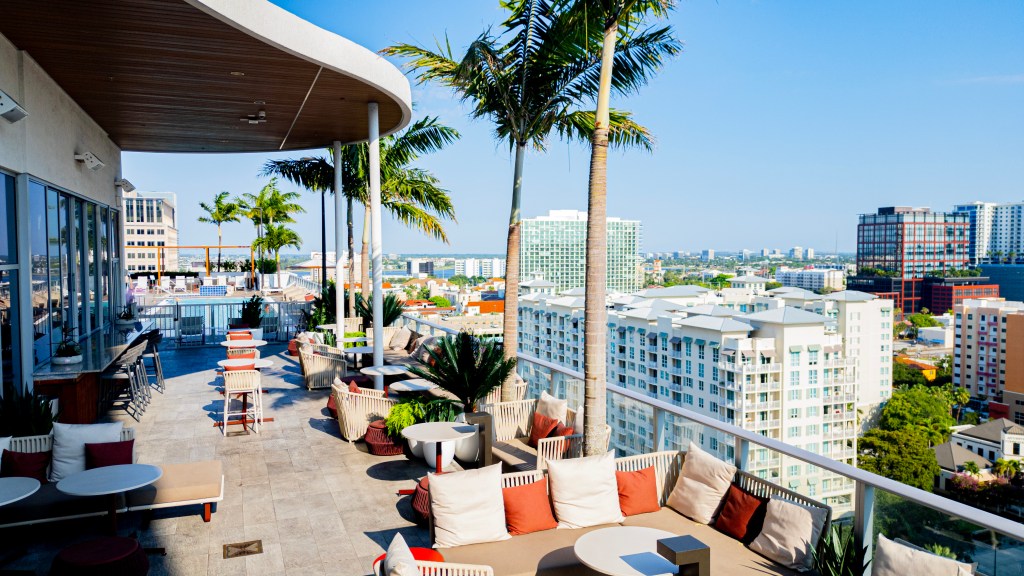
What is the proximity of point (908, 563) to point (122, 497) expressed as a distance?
5.34 m

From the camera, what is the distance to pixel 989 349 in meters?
85.6

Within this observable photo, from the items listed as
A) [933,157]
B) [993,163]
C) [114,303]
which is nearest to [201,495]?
[114,303]

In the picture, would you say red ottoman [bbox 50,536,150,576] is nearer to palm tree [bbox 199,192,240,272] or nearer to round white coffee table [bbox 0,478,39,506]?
round white coffee table [bbox 0,478,39,506]

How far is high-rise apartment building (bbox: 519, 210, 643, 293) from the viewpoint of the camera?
9750 centimetres

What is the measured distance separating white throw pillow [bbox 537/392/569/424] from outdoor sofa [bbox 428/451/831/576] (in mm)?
1630

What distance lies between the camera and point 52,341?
358 inches

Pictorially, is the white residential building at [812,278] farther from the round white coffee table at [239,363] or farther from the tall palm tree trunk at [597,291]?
the tall palm tree trunk at [597,291]

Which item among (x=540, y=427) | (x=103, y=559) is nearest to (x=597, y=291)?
(x=540, y=427)

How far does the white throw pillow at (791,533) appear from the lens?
3859 mm

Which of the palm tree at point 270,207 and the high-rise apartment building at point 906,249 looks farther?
the high-rise apartment building at point 906,249

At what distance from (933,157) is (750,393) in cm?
18230

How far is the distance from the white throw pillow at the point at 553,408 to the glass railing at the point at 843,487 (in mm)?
480

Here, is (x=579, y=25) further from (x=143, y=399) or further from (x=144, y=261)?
(x=144, y=261)

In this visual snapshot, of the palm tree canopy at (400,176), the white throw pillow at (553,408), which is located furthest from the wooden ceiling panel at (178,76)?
the white throw pillow at (553,408)
